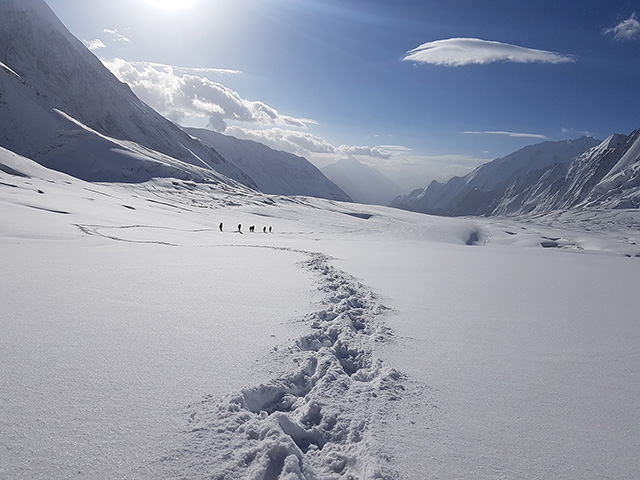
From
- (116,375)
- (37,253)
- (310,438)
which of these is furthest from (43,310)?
(37,253)

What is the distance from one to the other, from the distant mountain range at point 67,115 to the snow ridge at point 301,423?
107 meters

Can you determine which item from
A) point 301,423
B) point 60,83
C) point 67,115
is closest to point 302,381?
point 301,423

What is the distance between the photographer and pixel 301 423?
3361 mm

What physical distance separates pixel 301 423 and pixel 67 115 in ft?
589

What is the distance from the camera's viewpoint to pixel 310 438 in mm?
3197

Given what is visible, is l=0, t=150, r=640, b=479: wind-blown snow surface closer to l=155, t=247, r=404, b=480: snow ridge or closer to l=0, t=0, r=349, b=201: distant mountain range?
l=155, t=247, r=404, b=480: snow ridge

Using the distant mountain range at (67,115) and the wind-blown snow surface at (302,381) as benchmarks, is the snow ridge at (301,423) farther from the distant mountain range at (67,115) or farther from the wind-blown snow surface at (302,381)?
the distant mountain range at (67,115)

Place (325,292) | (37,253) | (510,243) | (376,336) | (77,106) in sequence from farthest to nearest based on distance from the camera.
→ (77,106) < (510,243) < (37,253) < (325,292) < (376,336)

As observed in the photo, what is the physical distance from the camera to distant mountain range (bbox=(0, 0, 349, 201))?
109 metres

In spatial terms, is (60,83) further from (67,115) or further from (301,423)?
(301,423)

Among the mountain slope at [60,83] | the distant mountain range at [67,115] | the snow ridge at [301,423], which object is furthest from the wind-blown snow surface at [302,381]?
the mountain slope at [60,83]

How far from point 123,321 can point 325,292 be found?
4.21 metres

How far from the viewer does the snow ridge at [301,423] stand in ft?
8.73

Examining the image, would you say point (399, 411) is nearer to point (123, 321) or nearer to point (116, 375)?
point (116, 375)
